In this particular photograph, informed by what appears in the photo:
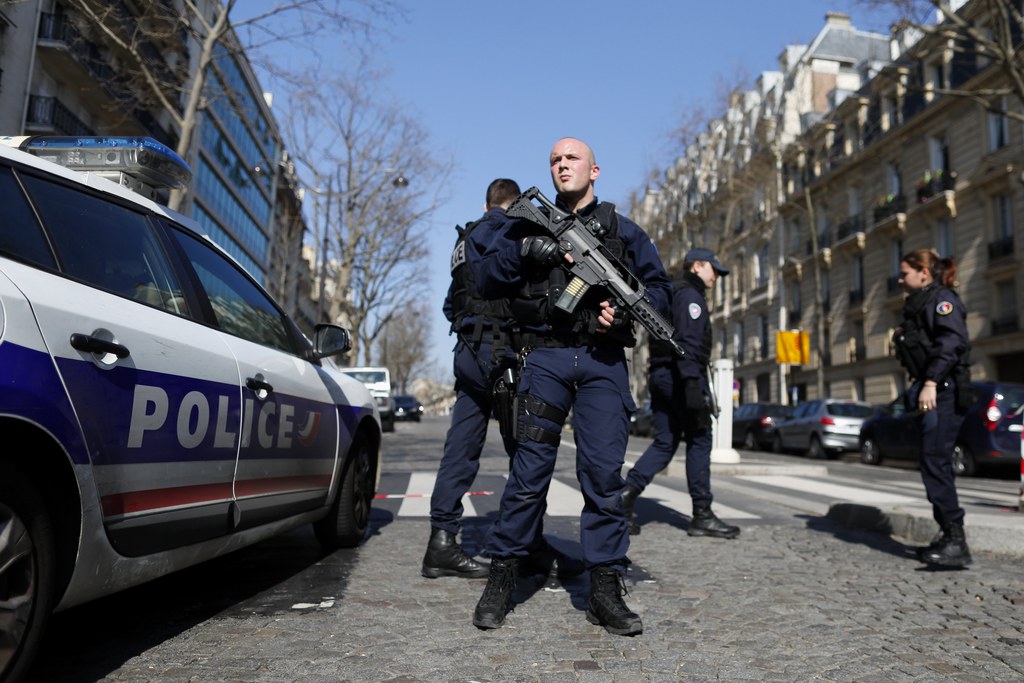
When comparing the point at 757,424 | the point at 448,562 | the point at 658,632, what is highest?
the point at 757,424

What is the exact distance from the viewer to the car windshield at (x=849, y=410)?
19.1m

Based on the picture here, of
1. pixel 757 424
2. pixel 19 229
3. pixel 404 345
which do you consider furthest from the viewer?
pixel 404 345

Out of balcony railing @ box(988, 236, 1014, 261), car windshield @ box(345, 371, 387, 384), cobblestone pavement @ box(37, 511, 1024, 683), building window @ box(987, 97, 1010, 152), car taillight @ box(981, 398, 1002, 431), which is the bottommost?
cobblestone pavement @ box(37, 511, 1024, 683)

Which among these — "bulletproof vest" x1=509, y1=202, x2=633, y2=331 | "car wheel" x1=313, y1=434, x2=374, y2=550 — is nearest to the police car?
"car wheel" x1=313, y1=434, x2=374, y2=550

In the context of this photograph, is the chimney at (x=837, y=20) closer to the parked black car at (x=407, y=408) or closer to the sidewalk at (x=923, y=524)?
the parked black car at (x=407, y=408)

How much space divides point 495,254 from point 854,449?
17.2 metres

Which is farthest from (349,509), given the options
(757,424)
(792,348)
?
(792,348)

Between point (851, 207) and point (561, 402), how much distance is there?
36517 mm

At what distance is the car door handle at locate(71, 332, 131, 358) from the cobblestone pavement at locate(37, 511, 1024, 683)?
0.97 metres

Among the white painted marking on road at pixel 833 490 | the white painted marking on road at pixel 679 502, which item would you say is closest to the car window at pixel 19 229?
the white painted marking on road at pixel 679 502

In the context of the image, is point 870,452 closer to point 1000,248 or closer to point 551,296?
point 1000,248

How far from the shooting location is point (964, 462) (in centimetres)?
1325

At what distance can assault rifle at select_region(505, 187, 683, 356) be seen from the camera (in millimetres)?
3283

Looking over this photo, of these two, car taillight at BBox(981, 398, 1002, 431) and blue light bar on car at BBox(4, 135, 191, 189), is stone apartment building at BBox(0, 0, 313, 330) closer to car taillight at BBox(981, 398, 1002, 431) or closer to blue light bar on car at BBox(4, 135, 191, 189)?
blue light bar on car at BBox(4, 135, 191, 189)
